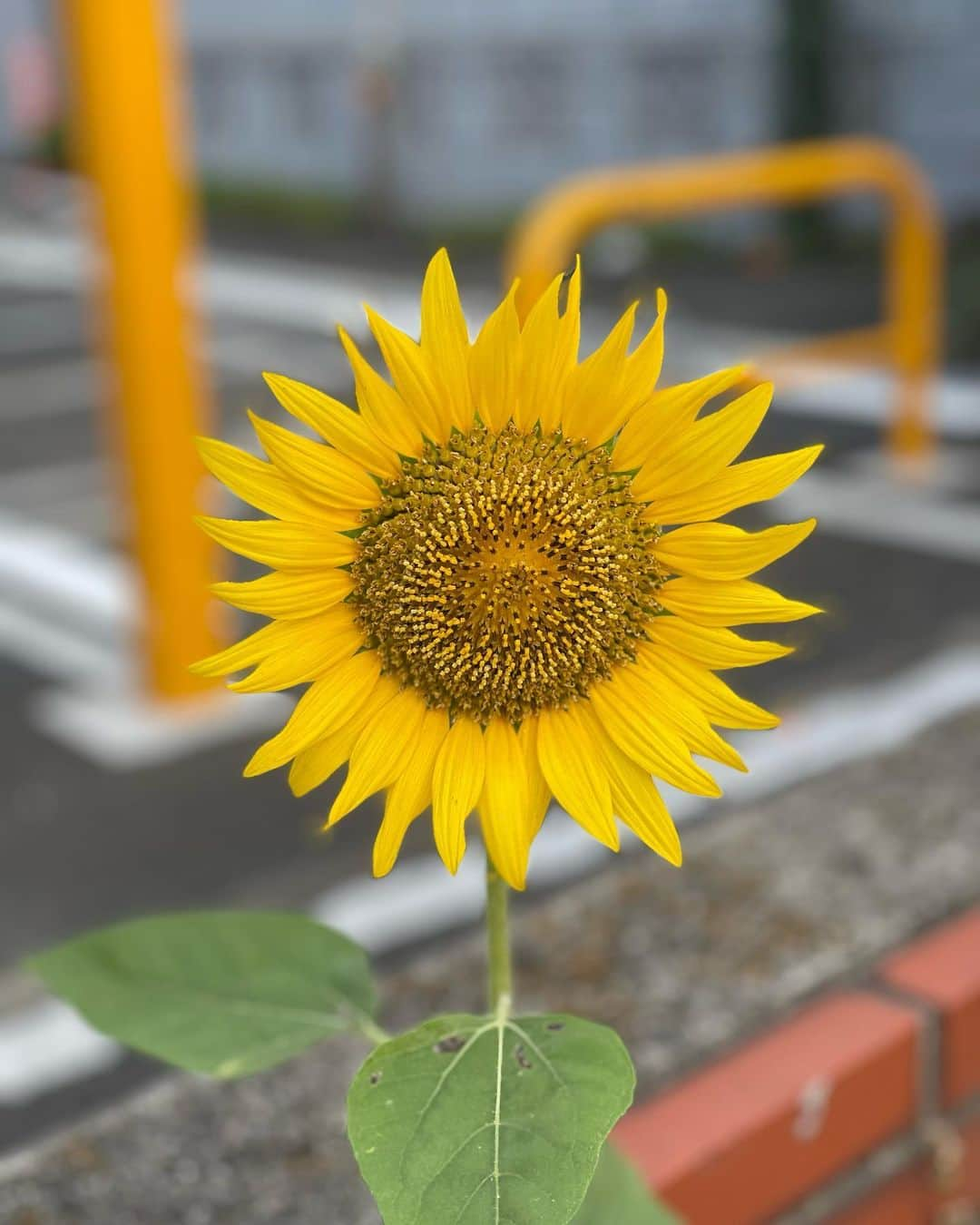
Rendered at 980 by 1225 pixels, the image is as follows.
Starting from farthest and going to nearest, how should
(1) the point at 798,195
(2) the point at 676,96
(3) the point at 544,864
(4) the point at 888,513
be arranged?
(2) the point at 676,96 → (1) the point at 798,195 → (4) the point at 888,513 → (3) the point at 544,864

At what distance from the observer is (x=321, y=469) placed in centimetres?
105

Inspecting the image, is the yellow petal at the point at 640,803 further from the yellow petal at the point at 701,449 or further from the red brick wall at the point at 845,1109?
the red brick wall at the point at 845,1109

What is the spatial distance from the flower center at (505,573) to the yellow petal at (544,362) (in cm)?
2

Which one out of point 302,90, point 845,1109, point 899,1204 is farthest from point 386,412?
point 302,90

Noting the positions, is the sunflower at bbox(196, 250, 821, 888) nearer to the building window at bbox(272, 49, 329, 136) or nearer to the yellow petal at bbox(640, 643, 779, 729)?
the yellow petal at bbox(640, 643, 779, 729)

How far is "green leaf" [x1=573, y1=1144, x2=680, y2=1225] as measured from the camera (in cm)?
138

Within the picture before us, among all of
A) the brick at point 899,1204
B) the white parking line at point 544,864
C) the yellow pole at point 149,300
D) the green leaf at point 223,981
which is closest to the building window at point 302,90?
the yellow pole at point 149,300

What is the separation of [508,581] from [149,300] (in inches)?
122

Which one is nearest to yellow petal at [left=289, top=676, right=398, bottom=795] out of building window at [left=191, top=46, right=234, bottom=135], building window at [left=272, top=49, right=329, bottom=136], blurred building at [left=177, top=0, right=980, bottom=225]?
blurred building at [left=177, top=0, right=980, bottom=225]

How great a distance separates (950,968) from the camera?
2.16 meters

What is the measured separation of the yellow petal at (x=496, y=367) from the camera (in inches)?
40.0

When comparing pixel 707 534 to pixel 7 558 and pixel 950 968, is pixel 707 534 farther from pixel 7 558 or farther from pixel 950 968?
pixel 7 558

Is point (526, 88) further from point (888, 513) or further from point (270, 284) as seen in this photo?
point (888, 513)

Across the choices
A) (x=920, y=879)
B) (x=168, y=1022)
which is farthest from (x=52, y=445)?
(x=168, y=1022)
